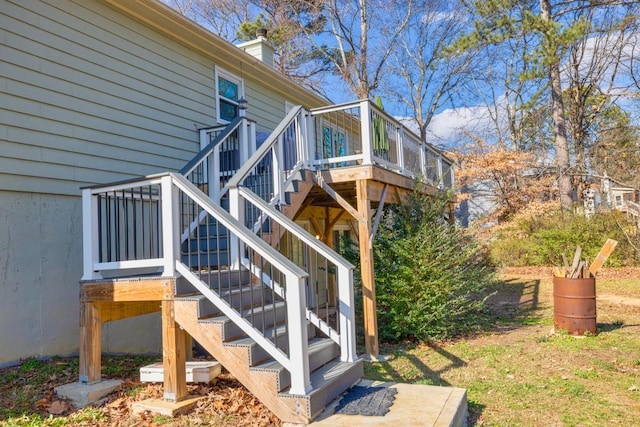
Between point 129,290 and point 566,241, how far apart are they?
14785 mm

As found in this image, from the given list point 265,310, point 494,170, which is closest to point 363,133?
point 265,310

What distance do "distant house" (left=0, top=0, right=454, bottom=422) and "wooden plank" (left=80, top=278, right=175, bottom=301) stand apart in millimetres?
14

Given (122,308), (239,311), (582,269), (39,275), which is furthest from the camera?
(582,269)

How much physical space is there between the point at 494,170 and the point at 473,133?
4.12 meters

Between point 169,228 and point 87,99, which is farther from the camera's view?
point 87,99

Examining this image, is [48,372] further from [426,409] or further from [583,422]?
[583,422]

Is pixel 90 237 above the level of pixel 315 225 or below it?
below

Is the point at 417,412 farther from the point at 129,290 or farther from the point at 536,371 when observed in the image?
the point at 536,371

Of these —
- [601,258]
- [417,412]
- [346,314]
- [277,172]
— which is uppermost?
[277,172]

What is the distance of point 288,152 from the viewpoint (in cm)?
646

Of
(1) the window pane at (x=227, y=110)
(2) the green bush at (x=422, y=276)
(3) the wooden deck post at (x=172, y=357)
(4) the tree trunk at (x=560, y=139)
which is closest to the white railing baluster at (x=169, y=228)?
(3) the wooden deck post at (x=172, y=357)

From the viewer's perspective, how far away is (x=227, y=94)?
8984 millimetres

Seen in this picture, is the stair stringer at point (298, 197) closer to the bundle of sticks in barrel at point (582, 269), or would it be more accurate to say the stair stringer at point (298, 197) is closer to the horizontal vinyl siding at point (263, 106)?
the horizontal vinyl siding at point (263, 106)

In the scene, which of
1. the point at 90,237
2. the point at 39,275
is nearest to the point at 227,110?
the point at 39,275
